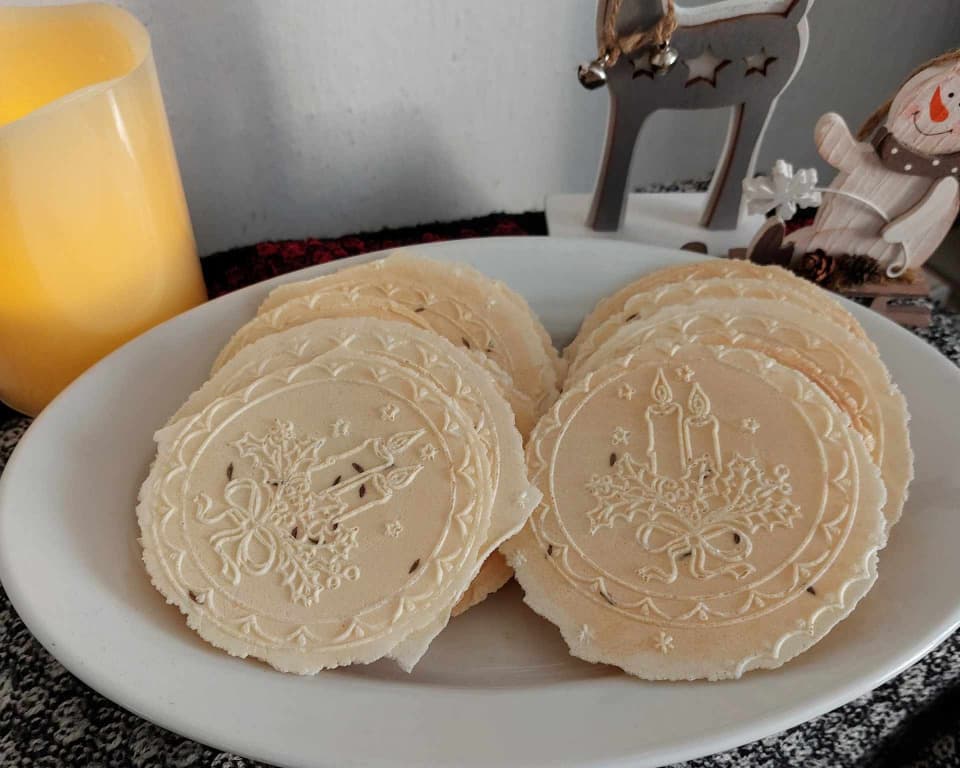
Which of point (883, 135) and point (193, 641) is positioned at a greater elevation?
point (883, 135)

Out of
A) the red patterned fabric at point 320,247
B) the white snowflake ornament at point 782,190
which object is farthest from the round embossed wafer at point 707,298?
the red patterned fabric at point 320,247

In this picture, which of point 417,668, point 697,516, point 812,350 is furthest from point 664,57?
point 417,668

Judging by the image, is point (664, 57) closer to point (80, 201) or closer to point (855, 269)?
point (855, 269)

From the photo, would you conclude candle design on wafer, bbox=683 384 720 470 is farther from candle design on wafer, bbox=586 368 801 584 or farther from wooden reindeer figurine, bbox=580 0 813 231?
wooden reindeer figurine, bbox=580 0 813 231

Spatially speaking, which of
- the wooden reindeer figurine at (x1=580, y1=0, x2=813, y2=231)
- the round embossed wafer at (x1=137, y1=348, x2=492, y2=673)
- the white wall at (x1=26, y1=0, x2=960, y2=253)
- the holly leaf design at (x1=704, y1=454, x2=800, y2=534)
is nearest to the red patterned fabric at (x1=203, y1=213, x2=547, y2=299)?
the white wall at (x1=26, y1=0, x2=960, y2=253)

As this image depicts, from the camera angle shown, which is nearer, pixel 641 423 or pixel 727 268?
pixel 641 423

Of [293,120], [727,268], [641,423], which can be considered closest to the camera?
[641,423]

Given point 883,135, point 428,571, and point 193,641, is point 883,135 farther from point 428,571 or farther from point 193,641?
point 193,641

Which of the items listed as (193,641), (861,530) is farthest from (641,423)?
(193,641)
